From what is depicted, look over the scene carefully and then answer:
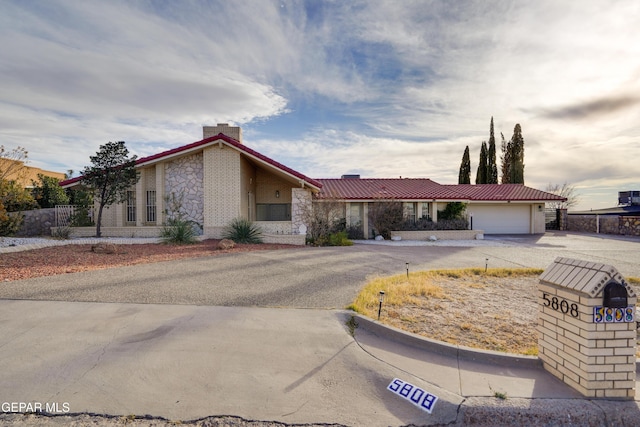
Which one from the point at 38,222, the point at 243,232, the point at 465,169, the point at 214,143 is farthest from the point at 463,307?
the point at 465,169

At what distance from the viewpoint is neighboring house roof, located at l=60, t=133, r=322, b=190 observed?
16.0m

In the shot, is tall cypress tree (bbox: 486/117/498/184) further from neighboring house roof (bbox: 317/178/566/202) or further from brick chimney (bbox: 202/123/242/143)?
brick chimney (bbox: 202/123/242/143)

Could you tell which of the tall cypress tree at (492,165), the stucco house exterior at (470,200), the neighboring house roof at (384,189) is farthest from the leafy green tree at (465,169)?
the neighboring house roof at (384,189)

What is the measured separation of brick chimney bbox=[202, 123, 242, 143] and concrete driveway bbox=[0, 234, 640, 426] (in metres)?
13.1

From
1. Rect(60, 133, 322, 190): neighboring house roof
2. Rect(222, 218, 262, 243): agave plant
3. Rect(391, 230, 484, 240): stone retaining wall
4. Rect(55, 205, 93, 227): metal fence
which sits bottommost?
Rect(391, 230, 484, 240): stone retaining wall

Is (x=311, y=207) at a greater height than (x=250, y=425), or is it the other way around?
(x=311, y=207)

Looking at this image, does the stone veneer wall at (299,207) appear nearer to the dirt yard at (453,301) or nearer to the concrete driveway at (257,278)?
the concrete driveway at (257,278)

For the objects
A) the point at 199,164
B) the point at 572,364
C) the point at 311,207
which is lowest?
the point at 572,364

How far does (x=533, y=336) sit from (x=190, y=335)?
17.2 ft

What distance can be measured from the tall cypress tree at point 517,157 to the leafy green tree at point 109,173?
36.4 meters

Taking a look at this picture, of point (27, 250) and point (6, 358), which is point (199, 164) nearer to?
point (27, 250)

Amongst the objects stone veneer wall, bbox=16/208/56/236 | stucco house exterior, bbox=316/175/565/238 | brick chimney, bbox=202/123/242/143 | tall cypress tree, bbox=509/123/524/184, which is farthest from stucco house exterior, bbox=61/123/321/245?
tall cypress tree, bbox=509/123/524/184

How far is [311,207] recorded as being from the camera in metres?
17.0

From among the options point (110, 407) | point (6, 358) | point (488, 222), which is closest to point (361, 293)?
point (110, 407)
